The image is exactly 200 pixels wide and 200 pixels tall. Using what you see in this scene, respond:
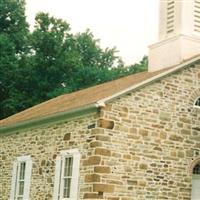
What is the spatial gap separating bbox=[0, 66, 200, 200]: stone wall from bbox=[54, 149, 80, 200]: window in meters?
0.24

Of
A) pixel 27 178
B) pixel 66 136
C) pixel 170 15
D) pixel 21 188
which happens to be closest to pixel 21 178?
pixel 21 188

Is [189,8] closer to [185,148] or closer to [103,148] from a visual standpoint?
[185,148]

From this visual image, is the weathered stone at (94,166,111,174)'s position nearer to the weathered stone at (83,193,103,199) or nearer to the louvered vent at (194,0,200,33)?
the weathered stone at (83,193,103,199)

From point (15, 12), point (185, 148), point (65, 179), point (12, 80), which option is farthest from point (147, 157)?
point (15, 12)

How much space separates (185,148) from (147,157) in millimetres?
1594

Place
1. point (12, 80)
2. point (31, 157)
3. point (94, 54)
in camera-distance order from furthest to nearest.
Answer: point (94, 54) < point (12, 80) < point (31, 157)

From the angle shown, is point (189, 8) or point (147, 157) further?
point (189, 8)

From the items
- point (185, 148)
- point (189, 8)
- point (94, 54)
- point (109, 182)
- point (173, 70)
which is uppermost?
point (94, 54)

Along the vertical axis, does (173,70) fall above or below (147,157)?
above

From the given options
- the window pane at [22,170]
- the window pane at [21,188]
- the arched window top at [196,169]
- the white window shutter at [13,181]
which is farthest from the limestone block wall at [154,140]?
the white window shutter at [13,181]

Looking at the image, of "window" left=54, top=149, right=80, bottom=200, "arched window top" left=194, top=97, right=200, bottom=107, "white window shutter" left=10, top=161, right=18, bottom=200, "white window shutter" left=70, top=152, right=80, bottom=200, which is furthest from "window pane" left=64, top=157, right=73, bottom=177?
"arched window top" left=194, top=97, right=200, bottom=107

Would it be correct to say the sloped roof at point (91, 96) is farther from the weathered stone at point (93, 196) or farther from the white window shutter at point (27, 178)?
the weathered stone at point (93, 196)

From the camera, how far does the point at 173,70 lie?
61.4ft

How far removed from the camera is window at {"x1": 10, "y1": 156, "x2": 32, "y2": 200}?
2047cm
